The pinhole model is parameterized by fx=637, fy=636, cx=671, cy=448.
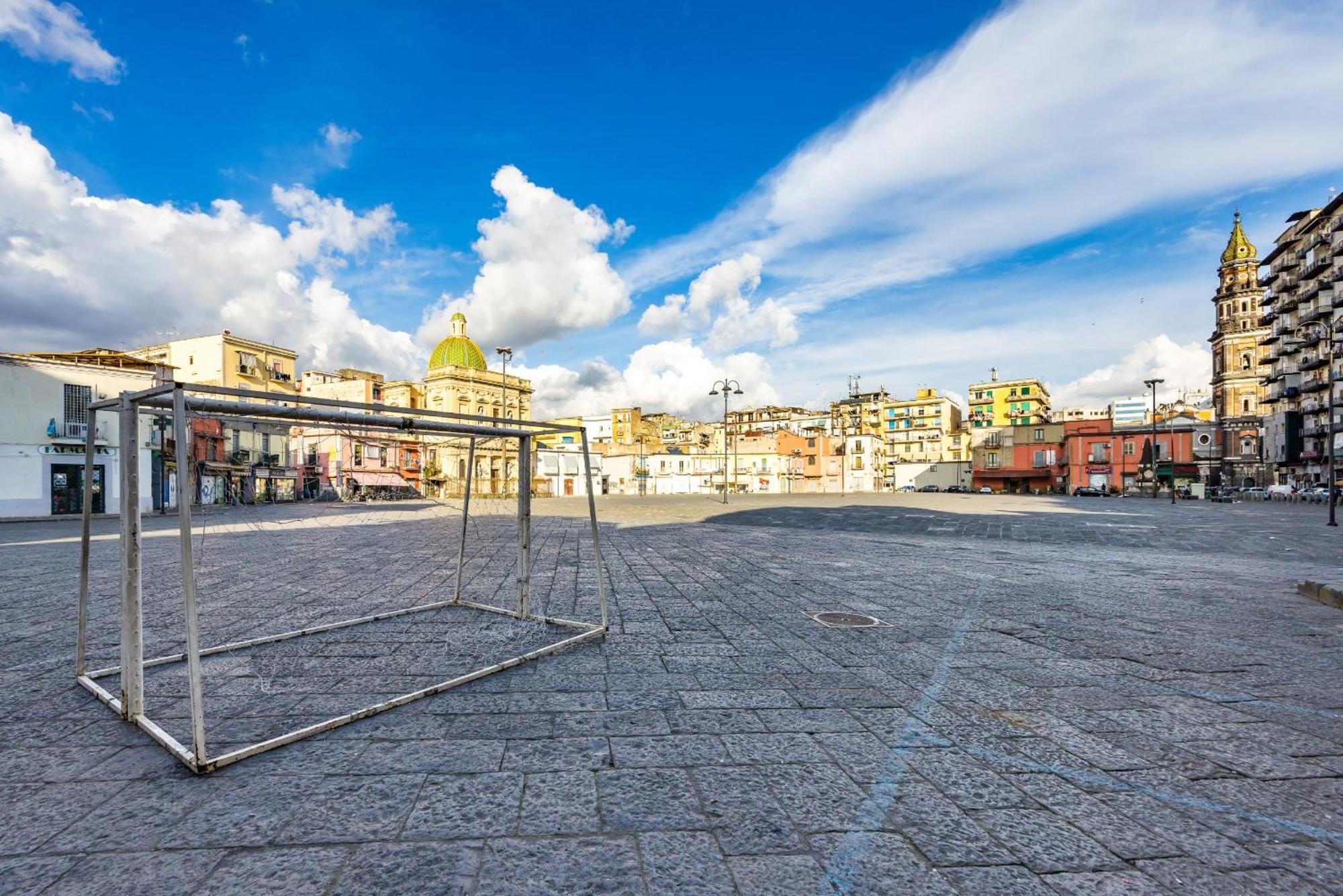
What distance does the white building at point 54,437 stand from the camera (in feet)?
95.9

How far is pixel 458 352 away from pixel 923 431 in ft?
260

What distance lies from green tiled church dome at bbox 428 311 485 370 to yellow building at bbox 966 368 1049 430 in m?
80.3

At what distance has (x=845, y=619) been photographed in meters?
7.53

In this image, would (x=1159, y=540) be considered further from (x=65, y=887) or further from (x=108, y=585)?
(x=108, y=585)

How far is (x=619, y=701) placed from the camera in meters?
4.79

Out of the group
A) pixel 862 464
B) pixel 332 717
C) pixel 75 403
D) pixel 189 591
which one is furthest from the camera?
pixel 862 464

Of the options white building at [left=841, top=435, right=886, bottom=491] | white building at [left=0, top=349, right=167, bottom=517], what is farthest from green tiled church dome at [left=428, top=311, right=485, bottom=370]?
white building at [left=841, top=435, right=886, bottom=491]

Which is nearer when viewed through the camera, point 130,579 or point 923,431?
point 130,579

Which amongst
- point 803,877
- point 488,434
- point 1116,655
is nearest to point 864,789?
point 803,877

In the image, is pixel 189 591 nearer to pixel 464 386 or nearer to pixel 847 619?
pixel 847 619

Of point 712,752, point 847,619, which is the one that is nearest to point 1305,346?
point 847,619

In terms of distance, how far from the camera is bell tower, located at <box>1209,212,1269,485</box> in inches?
2643

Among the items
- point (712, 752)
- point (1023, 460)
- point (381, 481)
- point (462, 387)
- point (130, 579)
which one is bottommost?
point (712, 752)

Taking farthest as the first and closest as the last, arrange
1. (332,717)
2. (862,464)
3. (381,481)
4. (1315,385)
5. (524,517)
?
(862,464)
(1315,385)
(381,481)
(524,517)
(332,717)
